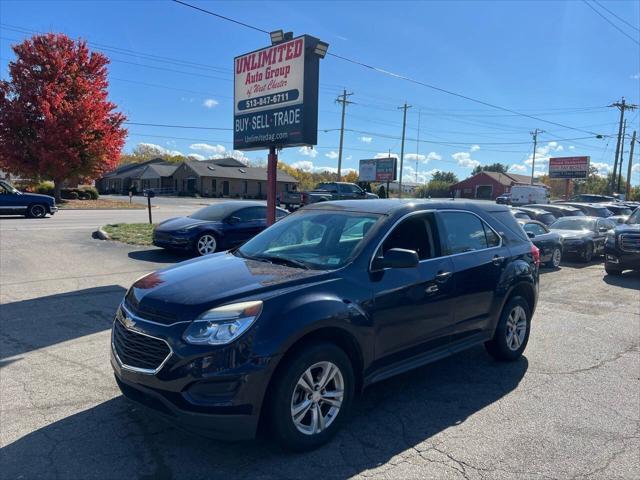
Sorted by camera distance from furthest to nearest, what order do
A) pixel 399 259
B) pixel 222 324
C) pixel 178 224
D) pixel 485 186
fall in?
1. pixel 485 186
2. pixel 178 224
3. pixel 399 259
4. pixel 222 324

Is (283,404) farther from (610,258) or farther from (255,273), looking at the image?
(610,258)

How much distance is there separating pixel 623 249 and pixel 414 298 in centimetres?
957

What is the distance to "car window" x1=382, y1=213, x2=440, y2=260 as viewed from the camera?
4332mm

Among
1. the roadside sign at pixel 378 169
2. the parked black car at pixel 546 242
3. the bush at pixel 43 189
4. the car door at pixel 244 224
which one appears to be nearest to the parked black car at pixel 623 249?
the parked black car at pixel 546 242

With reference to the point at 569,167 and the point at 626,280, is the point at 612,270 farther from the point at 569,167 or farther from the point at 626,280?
the point at 569,167

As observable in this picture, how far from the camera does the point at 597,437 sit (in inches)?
150

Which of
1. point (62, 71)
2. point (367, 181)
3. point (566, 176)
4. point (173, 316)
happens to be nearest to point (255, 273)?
point (173, 316)

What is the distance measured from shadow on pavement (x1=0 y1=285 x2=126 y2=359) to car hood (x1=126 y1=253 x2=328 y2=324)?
256 centimetres

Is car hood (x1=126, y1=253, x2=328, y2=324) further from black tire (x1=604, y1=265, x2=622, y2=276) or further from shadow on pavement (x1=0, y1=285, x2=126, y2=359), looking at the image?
black tire (x1=604, y1=265, x2=622, y2=276)

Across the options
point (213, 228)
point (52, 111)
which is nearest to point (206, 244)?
point (213, 228)

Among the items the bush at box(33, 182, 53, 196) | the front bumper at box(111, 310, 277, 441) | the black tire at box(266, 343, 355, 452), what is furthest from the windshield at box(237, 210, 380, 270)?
the bush at box(33, 182, 53, 196)

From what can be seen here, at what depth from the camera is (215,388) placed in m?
3.04

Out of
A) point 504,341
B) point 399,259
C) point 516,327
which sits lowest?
point 504,341

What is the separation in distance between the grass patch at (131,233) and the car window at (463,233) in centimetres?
Answer: 1033
